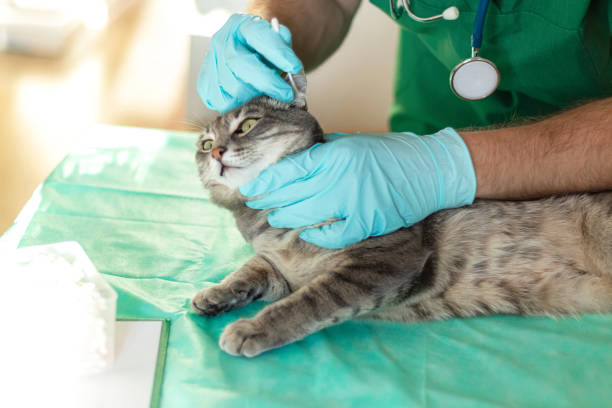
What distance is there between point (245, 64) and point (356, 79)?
1862 millimetres

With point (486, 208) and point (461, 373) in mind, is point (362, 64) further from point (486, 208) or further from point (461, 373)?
point (461, 373)

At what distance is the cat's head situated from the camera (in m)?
1.25

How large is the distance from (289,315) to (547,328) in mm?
608

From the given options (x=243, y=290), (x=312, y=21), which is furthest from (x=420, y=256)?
(x=312, y=21)

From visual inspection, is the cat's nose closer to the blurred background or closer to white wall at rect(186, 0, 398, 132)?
the blurred background

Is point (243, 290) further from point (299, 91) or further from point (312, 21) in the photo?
point (312, 21)

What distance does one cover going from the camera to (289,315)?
1110 millimetres

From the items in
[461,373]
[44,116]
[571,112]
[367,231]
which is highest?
[571,112]

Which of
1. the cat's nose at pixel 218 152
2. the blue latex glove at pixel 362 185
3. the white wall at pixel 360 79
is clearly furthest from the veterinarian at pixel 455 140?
the white wall at pixel 360 79

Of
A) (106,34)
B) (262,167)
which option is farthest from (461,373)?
(106,34)

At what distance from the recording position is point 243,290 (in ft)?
4.22

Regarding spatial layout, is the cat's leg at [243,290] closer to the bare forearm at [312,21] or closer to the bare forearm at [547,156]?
the bare forearm at [547,156]

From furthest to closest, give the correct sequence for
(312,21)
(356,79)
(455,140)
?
(356,79) → (312,21) → (455,140)

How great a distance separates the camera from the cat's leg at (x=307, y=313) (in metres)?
1.08
